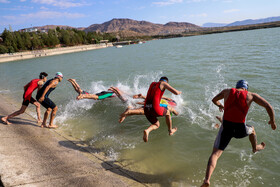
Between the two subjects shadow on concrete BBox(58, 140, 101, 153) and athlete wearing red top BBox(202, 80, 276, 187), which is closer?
athlete wearing red top BBox(202, 80, 276, 187)

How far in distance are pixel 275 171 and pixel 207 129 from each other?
2.65m

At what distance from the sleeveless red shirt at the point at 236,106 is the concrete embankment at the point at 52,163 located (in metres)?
2.52

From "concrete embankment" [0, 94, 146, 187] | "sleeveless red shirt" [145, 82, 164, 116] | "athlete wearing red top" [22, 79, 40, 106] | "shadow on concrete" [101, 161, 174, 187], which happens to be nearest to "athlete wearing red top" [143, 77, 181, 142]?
"sleeveless red shirt" [145, 82, 164, 116]

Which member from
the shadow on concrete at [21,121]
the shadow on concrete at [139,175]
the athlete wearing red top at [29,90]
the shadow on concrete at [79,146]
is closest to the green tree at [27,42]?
the shadow on concrete at [21,121]

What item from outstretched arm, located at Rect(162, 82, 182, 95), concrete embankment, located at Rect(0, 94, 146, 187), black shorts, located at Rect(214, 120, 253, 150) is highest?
outstretched arm, located at Rect(162, 82, 182, 95)

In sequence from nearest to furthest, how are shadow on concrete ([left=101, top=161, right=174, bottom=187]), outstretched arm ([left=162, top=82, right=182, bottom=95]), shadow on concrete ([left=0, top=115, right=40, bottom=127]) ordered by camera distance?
shadow on concrete ([left=101, top=161, right=174, bottom=187]) < outstretched arm ([left=162, top=82, right=182, bottom=95]) < shadow on concrete ([left=0, top=115, right=40, bottom=127])

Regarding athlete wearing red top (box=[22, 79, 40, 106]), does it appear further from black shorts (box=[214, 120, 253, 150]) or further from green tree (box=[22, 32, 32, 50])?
green tree (box=[22, 32, 32, 50])

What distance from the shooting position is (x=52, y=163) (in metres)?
4.96

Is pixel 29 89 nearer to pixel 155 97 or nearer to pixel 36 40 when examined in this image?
pixel 155 97

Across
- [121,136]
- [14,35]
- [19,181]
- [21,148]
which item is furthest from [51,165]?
[14,35]

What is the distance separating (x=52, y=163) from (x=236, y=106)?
14.8 feet

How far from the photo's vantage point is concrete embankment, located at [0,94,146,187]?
14.1 ft

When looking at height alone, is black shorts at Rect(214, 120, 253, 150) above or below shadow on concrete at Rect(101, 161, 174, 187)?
above

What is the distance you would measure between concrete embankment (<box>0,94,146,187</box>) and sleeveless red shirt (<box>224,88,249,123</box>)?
8.26 feet
